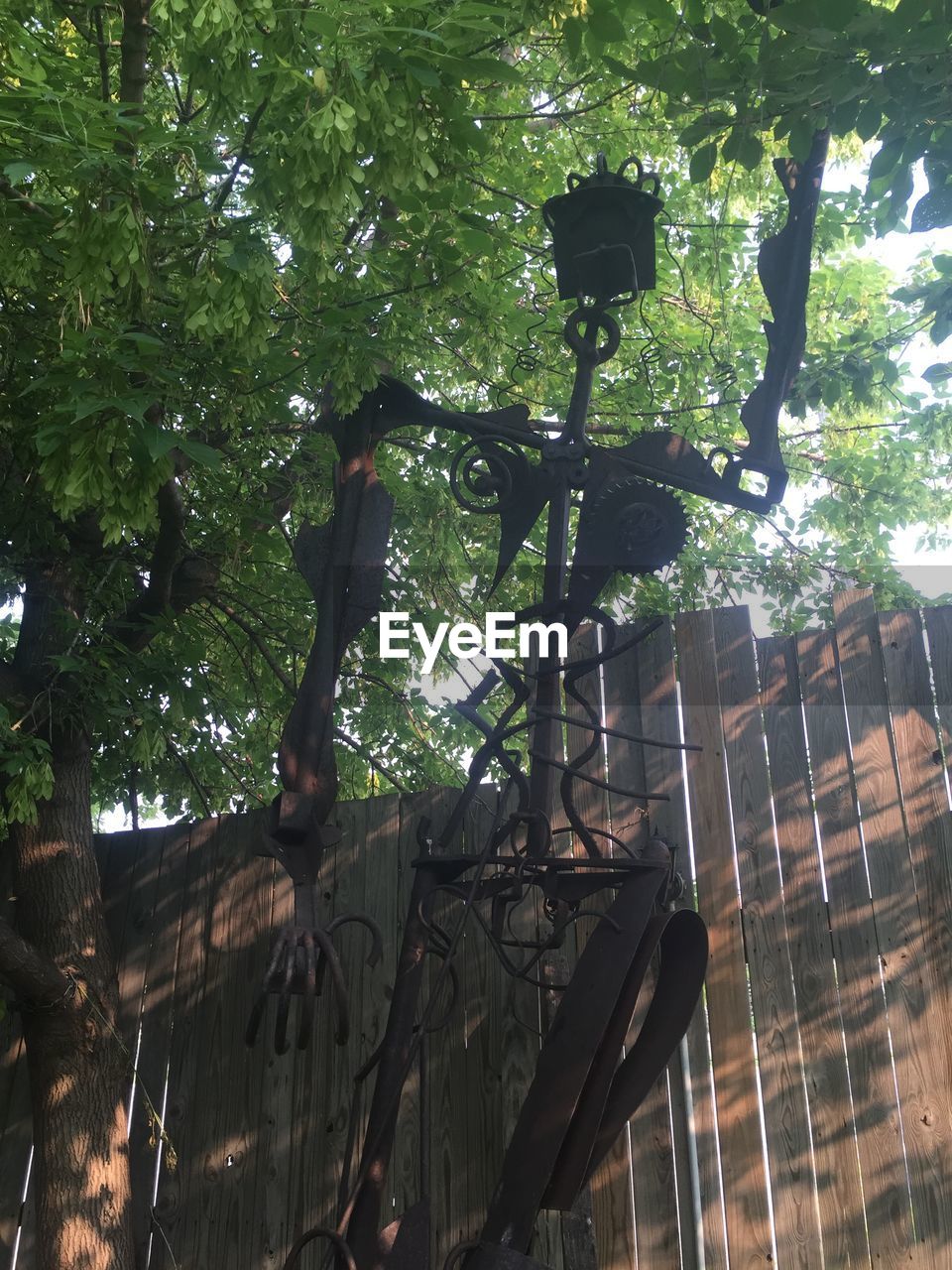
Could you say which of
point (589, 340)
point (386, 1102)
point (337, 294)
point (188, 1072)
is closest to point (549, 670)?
point (589, 340)

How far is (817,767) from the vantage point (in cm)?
282

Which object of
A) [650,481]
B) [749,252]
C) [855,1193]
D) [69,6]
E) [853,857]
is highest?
[749,252]

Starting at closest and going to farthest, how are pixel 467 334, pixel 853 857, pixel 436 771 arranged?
1. pixel 853 857
2. pixel 467 334
3. pixel 436 771

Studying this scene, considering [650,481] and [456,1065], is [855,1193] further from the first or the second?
[650,481]

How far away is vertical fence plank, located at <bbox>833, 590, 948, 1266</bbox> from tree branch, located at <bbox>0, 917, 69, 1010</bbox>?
217 cm

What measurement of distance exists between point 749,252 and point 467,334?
9.13 feet

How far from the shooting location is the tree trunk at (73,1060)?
9.63ft

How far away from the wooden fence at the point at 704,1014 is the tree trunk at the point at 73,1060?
0.35 ft

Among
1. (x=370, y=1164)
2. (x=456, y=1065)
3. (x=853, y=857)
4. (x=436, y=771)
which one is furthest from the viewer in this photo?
(x=436, y=771)

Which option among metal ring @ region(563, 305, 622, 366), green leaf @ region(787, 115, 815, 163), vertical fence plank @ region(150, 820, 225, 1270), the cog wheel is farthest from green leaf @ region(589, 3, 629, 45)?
vertical fence plank @ region(150, 820, 225, 1270)

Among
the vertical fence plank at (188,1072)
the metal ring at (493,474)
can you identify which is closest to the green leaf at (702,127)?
the metal ring at (493,474)

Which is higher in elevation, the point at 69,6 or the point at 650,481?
the point at 69,6

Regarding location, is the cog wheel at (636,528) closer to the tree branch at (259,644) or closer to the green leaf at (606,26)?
the green leaf at (606,26)

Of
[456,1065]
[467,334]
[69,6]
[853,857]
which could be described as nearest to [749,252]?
[467,334]
